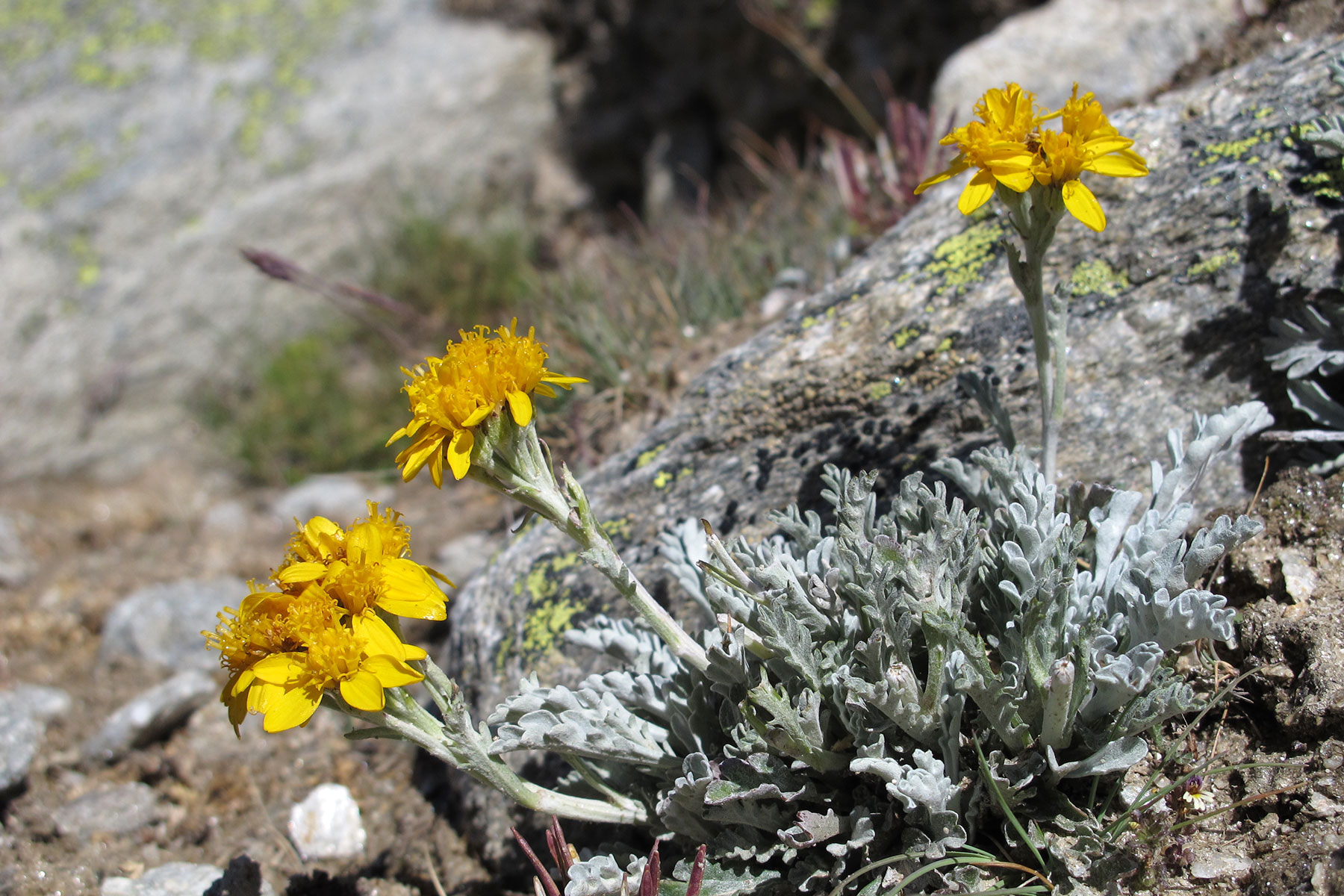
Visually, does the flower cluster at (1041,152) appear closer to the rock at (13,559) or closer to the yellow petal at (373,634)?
the yellow petal at (373,634)

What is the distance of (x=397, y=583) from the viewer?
6.90 ft

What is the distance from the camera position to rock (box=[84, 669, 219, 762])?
149 inches

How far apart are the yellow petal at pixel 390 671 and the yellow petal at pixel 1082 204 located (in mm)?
1882

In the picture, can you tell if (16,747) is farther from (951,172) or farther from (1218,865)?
(1218,865)

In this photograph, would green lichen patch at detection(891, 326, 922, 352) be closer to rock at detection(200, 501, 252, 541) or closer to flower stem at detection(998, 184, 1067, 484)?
flower stem at detection(998, 184, 1067, 484)

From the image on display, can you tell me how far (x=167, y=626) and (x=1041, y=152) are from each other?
14.6 ft

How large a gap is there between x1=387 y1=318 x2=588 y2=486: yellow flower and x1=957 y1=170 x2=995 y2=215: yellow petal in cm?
108

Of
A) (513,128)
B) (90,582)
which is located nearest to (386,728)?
(90,582)

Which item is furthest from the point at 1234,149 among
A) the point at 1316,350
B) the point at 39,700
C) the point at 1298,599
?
the point at 39,700

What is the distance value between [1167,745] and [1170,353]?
126cm

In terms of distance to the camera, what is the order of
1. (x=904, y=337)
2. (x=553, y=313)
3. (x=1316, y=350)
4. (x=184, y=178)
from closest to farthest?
1. (x=1316, y=350)
2. (x=904, y=337)
3. (x=553, y=313)
4. (x=184, y=178)

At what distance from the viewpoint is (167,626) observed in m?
4.49

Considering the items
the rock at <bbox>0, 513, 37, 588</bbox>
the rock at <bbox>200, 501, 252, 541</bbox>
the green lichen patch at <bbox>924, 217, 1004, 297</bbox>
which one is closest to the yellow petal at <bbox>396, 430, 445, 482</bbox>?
the green lichen patch at <bbox>924, 217, 1004, 297</bbox>

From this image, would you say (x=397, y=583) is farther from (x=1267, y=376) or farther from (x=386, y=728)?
(x=1267, y=376)
